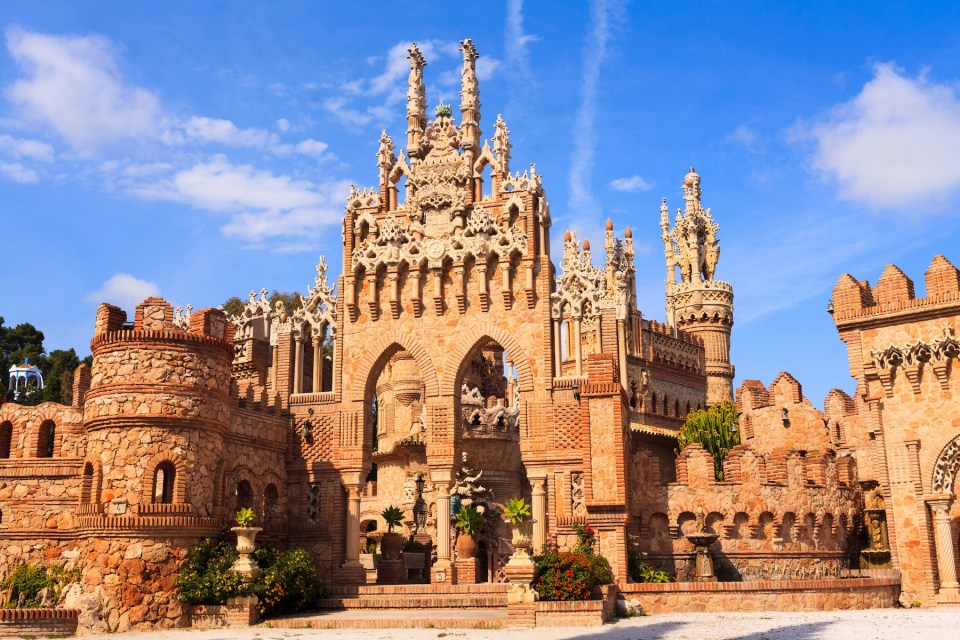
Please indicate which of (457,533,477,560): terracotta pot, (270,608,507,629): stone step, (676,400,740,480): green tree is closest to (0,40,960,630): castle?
(457,533,477,560): terracotta pot

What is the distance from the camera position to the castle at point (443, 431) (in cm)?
2292

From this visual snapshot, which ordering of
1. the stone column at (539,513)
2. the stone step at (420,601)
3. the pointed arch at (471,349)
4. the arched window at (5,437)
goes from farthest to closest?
the pointed arch at (471,349) < the stone column at (539,513) < the arched window at (5,437) < the stone step at (420,601)

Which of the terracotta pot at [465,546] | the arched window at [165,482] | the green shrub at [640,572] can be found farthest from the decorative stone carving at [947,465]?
the arched window at [165,482]

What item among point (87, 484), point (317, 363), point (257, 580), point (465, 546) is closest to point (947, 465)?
point (465, 546)

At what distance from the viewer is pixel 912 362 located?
2584 centimetres

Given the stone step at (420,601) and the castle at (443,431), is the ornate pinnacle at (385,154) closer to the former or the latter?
the castle at (443,431)

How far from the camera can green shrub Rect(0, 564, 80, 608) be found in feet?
73.8

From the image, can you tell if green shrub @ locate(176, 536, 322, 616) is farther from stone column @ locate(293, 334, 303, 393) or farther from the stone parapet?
the stone parapet

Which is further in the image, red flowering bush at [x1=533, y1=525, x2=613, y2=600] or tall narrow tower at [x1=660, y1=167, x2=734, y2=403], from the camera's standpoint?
tall narrow tower at [x1=660, y1=167, x2=734, y2=403]

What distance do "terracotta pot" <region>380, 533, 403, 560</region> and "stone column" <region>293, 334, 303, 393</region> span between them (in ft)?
16.4

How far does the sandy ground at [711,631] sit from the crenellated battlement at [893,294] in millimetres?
7940

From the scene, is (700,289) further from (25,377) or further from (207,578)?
(207,578)

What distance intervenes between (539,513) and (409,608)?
4.24 m

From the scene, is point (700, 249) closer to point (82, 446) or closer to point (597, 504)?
point (597, 504)
